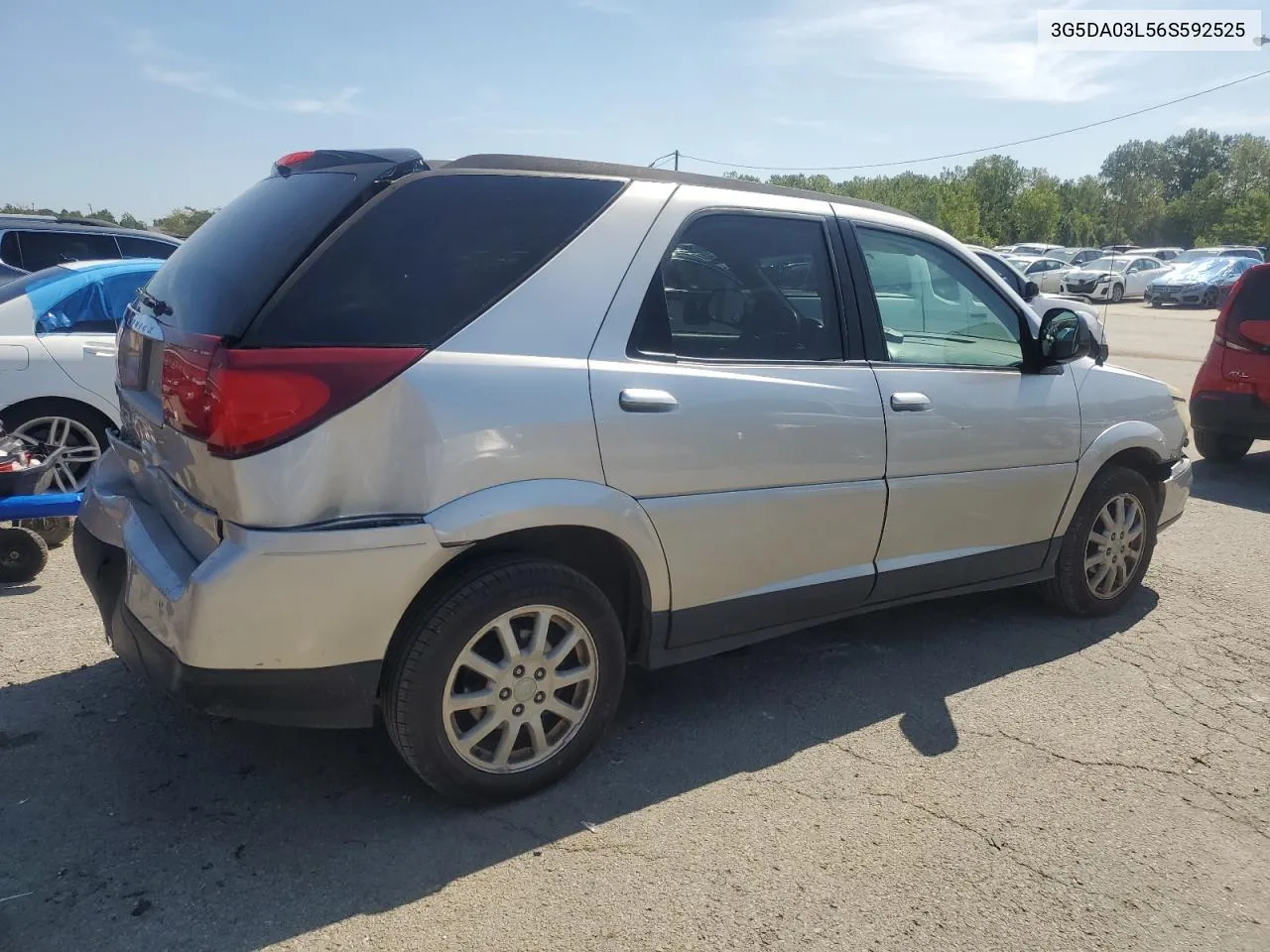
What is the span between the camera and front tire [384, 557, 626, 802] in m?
2.78

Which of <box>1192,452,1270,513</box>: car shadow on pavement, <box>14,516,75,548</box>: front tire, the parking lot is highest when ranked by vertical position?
<box>14,516,75,548</box>: front tire

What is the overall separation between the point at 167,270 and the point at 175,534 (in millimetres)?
975

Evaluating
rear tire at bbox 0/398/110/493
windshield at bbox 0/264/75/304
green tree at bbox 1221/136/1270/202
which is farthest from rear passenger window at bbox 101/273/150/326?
green tree at bbox 1221/136/1270/202

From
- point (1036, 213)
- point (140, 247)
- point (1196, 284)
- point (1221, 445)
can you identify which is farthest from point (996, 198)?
point (140, 247)

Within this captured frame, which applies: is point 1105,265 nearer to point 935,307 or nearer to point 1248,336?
point 1248,336

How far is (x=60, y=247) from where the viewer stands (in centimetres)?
884

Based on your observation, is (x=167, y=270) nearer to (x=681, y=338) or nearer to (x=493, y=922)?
(x=681, y=338)

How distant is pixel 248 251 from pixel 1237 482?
810 cm

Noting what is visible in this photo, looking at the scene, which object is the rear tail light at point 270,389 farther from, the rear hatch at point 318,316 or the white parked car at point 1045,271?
the white parked car at point 1045,271

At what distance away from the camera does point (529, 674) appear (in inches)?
118

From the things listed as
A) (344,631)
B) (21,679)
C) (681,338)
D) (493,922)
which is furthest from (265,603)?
(21,679)

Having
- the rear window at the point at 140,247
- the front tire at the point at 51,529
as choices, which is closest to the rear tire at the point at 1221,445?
the front tire at the point at 51,529

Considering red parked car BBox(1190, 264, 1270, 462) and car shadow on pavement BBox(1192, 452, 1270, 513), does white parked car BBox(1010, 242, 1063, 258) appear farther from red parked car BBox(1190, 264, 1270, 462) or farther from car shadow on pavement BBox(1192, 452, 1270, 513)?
red parked car BBox(1190, 264, 1270, 462)

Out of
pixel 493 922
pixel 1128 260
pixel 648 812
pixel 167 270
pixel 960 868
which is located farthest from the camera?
pixel 1128 260
